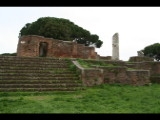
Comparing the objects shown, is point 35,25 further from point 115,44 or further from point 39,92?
point 39,92

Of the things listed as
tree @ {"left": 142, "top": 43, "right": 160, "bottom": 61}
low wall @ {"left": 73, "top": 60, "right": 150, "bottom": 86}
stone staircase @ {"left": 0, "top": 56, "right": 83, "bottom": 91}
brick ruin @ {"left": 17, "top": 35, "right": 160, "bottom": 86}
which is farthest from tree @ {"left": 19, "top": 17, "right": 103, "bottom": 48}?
low wall @ {"left": 73, "top": 60, "right": 150, "bottom": 86}

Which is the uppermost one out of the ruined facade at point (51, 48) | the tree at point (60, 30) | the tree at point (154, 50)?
the tree at point (60, 30)

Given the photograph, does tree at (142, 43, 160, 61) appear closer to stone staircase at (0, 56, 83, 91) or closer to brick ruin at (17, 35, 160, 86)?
brick ruin at (17, 35, 160, 86)

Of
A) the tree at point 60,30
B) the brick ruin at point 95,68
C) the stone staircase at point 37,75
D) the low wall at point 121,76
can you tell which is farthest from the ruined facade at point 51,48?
the tree at point 60,30

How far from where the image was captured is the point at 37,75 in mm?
12430

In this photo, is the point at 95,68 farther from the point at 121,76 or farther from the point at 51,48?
the point at 51,48

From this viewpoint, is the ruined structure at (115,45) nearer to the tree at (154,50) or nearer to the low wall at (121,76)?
the low wall at (121,76)

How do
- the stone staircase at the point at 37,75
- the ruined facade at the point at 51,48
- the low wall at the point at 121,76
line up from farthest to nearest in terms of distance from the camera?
the ruined facade at the point at 51,48 → the low wall at the point at 121,76 → the stone staircase at the point at 37,75

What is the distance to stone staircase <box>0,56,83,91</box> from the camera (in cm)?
1112

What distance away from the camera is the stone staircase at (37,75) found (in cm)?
1112

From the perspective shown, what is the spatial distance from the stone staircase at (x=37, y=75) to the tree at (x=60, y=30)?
2230 centimetres

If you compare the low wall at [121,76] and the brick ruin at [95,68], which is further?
the low wall at [121,76]

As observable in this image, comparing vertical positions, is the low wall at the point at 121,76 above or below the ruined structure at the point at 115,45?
below

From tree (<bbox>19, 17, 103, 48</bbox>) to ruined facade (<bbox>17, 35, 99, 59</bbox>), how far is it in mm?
15281
